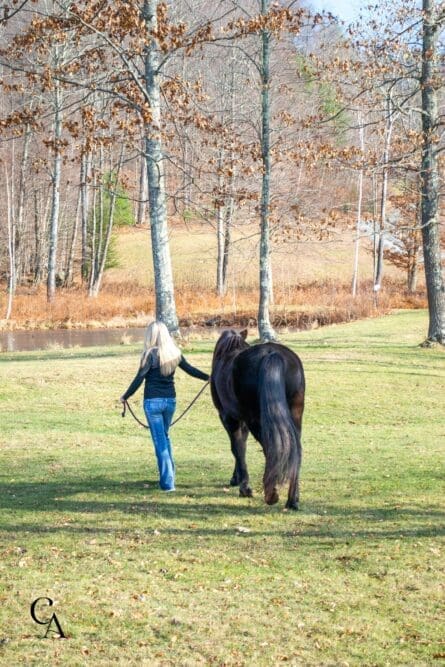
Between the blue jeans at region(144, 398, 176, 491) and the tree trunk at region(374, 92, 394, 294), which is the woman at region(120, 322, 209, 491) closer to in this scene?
the blue jeans at region(144, 398, 176, 491)

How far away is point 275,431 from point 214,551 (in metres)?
1.24

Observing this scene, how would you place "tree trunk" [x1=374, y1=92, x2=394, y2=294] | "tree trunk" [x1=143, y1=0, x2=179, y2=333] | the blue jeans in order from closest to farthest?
1. the blue jeans
2. "tree trunk" [x1=143, y1=0, x2=179, y2=333]
3. "tree trunk" [x1=374, y1=92, x2=394, y2=294]

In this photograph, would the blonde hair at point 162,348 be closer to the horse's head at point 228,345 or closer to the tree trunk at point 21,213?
the horse's head at point 228,345

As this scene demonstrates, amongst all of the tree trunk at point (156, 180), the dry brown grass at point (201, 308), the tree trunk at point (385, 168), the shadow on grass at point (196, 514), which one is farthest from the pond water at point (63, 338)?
the shadow on grass at point (196, 514)

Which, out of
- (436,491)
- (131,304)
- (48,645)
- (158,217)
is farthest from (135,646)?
(131,304)

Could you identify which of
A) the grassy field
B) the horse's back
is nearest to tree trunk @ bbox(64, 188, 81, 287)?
the grassy field

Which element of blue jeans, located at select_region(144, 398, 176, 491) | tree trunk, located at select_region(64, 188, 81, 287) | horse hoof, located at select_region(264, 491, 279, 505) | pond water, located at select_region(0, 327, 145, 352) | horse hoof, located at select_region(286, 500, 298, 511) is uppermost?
tree trunk, located at select_region(64, 188, 81, 287)

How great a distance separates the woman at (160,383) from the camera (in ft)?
29.7

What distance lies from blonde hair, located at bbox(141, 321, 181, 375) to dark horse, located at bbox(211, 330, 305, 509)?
45 cm

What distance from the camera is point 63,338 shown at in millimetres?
32812

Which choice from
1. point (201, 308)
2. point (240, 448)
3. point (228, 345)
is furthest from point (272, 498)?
point (201, 308)

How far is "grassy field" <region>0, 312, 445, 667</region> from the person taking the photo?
535 centimetres

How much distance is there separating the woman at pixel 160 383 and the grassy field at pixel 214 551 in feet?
1.63

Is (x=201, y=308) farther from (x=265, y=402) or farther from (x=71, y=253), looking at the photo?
(x=265, y=402)
